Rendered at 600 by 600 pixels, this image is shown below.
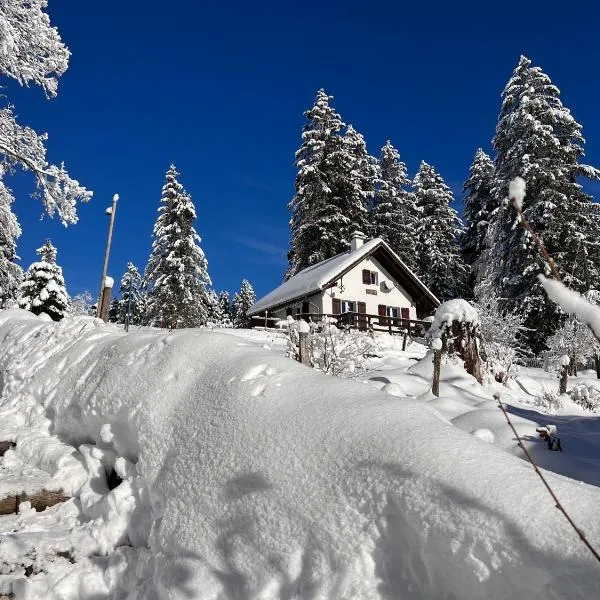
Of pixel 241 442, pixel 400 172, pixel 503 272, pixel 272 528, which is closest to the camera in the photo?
pixel 272 528

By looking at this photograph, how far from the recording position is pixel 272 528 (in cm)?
268

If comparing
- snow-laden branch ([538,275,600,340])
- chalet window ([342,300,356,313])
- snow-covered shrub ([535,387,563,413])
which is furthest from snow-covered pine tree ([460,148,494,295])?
snow-laden branch ([538,275,600,340])

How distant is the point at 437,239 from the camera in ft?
119

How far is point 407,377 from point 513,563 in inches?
311

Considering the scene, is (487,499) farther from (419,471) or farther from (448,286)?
(448,286)

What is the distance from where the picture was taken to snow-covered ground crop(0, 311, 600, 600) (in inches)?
80.7

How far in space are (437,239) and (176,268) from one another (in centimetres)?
1903

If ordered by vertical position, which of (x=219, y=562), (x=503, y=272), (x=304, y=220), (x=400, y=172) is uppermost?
(x=400, y=172)

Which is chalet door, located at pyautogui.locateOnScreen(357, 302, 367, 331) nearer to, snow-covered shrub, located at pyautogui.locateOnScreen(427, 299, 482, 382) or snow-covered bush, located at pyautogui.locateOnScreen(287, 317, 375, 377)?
snow-covered shrub, located at pyautogui.locateOnScreen(427, 299, 482, 382)

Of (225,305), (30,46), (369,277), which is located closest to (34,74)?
(30,46)

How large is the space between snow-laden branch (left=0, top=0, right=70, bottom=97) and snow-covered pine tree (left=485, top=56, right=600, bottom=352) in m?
18.9

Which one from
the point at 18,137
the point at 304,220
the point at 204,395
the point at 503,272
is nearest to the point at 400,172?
the point at 304,220

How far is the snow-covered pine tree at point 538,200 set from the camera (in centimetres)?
2259

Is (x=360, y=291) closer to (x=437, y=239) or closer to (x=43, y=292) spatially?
(x=437, y=239)
